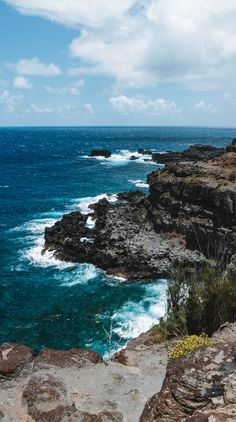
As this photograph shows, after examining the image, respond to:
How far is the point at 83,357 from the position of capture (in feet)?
51.3

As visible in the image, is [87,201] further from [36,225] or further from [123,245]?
[123,245]

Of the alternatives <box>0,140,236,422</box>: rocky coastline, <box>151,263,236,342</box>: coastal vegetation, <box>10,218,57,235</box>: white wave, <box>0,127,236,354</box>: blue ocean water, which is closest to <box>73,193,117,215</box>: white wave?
<box>0,127,236,354</box>: blue ocean water

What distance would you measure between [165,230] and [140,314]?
1737cm

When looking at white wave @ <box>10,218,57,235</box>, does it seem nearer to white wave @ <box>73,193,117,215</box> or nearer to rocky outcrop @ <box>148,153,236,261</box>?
white wave @ <box>73,193,117,215</box>

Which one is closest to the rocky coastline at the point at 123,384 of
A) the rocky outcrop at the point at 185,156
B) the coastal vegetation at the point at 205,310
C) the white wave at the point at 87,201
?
the coastal vegetation at the point at 205,310

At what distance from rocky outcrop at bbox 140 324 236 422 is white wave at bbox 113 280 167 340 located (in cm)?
2335

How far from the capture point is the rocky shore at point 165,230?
147 feet

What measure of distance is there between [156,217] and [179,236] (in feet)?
16.1

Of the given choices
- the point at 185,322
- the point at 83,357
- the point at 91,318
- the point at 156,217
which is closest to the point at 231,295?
the point at 185,322

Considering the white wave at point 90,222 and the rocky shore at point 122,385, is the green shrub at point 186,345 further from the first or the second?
the white wave at point 90,222

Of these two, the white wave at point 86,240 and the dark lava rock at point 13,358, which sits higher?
the dark lava rock at point 13,358

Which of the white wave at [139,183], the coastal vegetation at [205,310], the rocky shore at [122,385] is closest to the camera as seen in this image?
the rocky shore at [122,385]

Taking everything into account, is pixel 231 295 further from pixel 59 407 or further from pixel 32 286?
pixel 32 286

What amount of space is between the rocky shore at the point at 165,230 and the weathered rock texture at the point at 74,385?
25.9 metres
